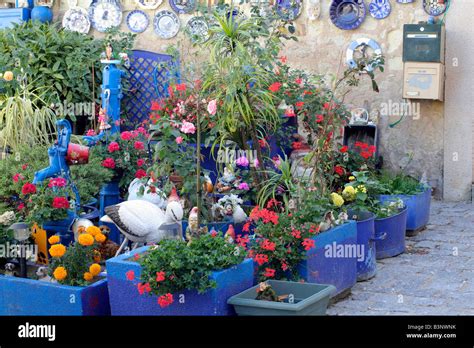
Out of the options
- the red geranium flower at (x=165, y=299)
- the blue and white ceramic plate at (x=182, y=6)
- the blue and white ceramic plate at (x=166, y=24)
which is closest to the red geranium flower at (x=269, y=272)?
the red geranium flower at (x=165, y=299)

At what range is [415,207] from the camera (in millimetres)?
7520

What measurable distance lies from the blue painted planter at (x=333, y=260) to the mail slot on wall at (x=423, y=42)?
3427 mm

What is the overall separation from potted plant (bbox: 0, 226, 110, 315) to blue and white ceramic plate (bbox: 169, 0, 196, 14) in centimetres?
565

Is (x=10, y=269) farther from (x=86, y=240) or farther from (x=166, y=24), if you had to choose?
(x=166, y=24)

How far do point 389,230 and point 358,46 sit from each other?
10.6 ft

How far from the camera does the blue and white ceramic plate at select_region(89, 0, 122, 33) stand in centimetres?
1084

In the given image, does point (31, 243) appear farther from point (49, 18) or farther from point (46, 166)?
point (49, 18)

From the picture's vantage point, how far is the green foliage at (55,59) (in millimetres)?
9703

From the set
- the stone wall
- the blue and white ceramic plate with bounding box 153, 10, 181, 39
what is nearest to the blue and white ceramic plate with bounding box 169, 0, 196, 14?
the blue and white ceramic plate with bounding box 153, 10, 181, 39

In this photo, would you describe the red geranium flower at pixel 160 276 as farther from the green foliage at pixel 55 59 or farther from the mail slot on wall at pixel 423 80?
the green foliage at pixel 55 59

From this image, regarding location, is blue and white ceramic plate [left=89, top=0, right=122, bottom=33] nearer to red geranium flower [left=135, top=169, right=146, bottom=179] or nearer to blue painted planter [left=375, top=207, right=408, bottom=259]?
red geranium flower [left=135, top=169, right=146, bottom=179]

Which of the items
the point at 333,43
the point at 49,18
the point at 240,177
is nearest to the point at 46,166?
the point at 240,177
